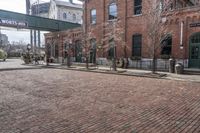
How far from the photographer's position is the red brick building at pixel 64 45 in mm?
29953

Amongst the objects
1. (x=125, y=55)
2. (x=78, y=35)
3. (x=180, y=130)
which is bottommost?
(x=180, y=130)

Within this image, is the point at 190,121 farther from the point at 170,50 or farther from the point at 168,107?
the point at 170,50

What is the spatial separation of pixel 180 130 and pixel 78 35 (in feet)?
83.4

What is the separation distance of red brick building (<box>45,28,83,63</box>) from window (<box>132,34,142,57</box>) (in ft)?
Answer: 27.5

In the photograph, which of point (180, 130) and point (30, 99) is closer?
point (180, 130)

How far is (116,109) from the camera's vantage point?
22.3 feet

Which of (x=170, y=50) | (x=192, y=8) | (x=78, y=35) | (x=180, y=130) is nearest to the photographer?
(x=180, y=130)

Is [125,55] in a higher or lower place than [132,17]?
lower

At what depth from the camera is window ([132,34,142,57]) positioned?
22.4m

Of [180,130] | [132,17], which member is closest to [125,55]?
[132,17]

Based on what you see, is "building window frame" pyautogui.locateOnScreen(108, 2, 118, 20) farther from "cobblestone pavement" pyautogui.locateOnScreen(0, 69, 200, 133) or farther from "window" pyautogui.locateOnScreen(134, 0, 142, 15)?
"cobblestone pavement" pyautogui.locateOnScreen(0, 69, 200, 133)

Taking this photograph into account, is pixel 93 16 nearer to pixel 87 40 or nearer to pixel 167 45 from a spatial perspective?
pixel 87 40

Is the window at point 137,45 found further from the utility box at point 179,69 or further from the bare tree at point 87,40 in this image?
the utility box at point 179,69

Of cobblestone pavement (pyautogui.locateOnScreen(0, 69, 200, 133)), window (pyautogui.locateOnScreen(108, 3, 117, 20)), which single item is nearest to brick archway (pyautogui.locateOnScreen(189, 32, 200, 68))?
window (pyautogui.locateOnScreen(108, 3, 117, 20))
